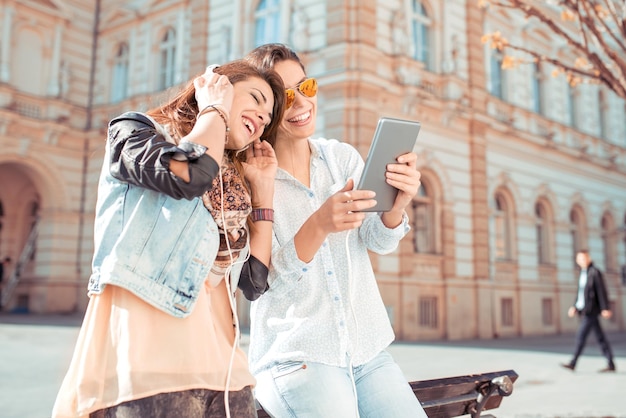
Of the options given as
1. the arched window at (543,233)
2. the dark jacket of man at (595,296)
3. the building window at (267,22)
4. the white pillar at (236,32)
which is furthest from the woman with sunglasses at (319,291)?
the arched window at (543,233)

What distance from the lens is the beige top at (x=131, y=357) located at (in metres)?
1.60

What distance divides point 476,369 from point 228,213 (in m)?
7.94

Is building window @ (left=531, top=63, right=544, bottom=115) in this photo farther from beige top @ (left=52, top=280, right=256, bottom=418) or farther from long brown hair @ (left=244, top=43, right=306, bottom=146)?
beige top @ (left=52, top=280, right=256, bottom=418)

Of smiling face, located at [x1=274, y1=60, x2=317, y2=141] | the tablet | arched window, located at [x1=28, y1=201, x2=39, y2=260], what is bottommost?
the tablet

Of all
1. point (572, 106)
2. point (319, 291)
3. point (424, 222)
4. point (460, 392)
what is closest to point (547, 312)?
point (424, 222)

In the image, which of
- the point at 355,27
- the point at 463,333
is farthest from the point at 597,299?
the point at 355,27

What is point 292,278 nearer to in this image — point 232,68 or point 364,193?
point 364,193

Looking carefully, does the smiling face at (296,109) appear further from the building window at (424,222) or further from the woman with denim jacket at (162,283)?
the building window at (424,222)

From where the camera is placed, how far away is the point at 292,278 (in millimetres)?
2268

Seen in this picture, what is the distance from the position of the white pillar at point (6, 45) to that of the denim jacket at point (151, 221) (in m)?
18.0

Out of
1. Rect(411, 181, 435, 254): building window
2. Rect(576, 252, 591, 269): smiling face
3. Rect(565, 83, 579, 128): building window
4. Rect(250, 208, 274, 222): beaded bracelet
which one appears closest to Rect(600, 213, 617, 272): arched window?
Rect(565, 83, 579, 128): building window

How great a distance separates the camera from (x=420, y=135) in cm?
1445

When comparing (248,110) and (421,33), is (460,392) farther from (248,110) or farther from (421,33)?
(421,33)

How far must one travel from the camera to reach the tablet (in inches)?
85.4
